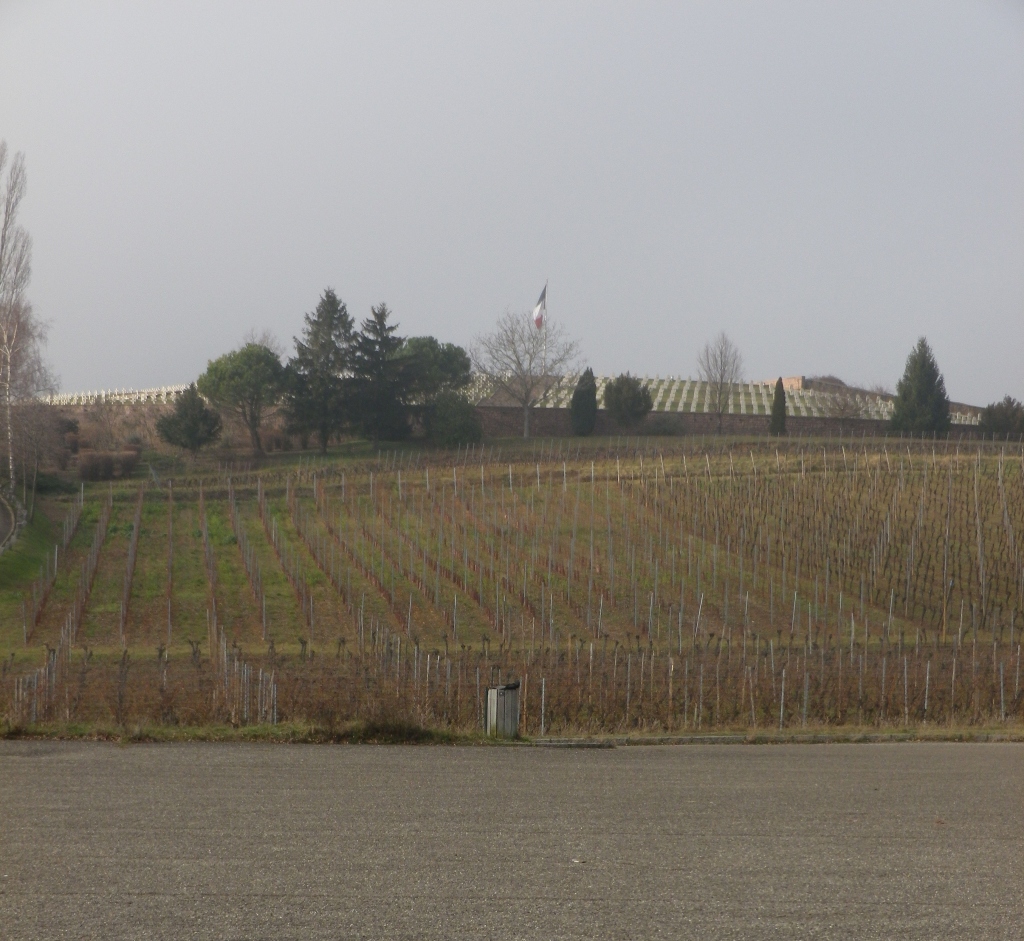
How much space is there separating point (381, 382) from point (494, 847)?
132 feet

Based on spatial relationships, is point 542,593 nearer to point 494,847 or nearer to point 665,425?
point 494,847

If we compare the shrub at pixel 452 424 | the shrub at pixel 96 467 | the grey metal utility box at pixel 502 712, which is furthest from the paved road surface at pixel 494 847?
the shrub at pixel 452 424

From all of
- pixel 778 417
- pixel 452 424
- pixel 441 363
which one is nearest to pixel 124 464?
pixel 452 424

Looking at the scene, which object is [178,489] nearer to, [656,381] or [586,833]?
[586,833]

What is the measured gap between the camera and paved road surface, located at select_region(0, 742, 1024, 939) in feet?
15.5

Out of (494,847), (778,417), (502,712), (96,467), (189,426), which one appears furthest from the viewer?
(778,417)

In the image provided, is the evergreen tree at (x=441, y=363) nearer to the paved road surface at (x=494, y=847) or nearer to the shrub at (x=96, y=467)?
the shrub at (x=96, y=467)

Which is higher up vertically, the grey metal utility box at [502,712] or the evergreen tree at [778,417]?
the evergreen tree at [778,417]

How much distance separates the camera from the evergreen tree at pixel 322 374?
43.6 m

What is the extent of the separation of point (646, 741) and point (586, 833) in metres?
4.30

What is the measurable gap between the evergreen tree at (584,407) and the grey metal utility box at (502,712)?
42.6 metres

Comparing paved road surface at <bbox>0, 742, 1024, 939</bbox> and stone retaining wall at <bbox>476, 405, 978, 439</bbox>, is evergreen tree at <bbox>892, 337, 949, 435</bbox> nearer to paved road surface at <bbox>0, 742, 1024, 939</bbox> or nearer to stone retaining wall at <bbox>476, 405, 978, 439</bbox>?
stone retaining wall at <bbox>476, 405, 978, 439</bbox>

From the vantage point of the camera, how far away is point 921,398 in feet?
173

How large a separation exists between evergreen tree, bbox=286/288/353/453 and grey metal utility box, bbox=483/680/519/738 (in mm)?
33951
